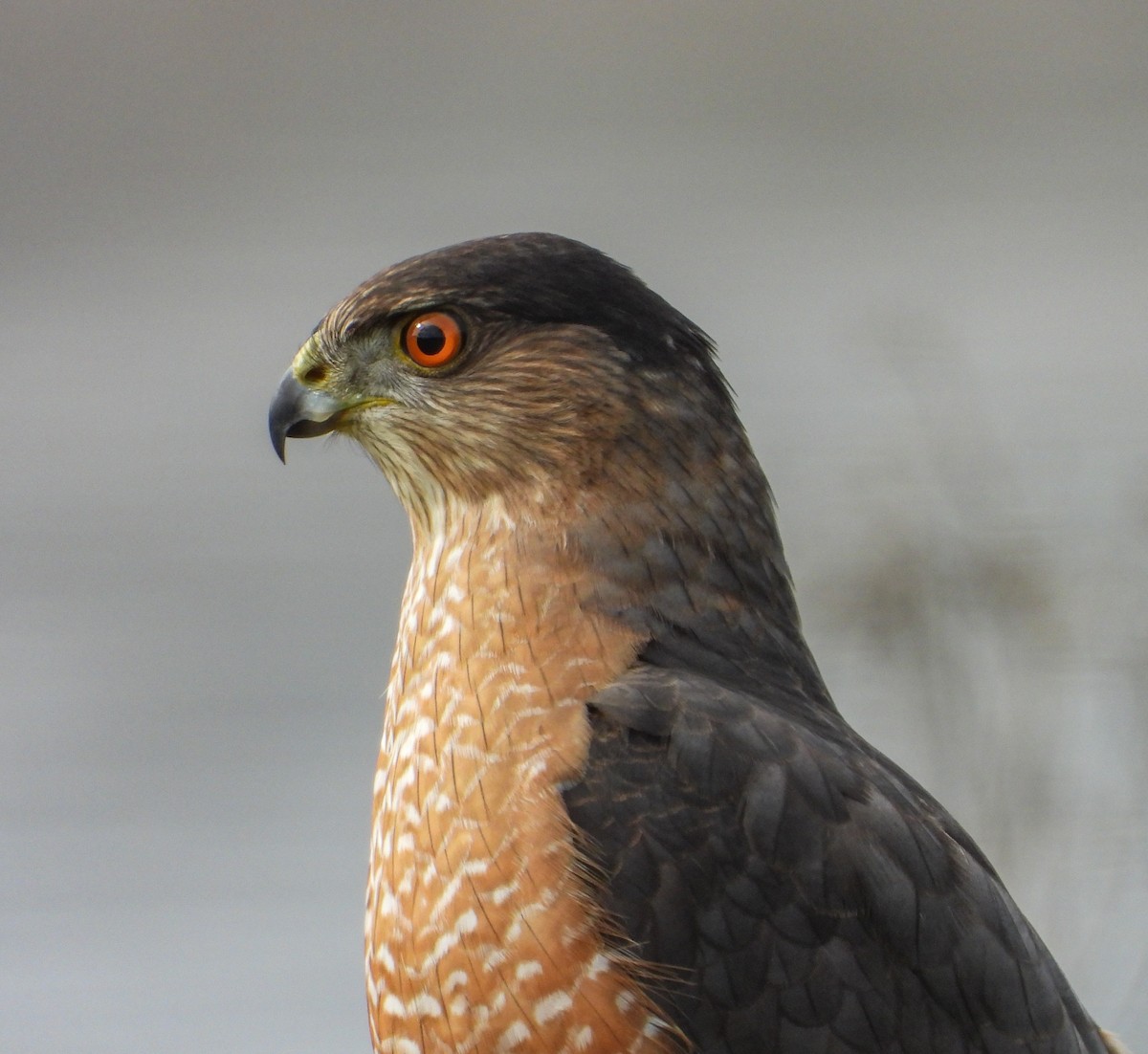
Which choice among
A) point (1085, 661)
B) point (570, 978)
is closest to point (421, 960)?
point (570, 978)

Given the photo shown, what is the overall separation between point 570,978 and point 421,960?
21 centimetres

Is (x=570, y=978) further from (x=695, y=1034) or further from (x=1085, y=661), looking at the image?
(x=1085, y=661)

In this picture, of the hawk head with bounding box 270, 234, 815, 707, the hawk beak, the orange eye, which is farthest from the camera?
the hawk beak

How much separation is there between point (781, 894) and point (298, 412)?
1090 mm

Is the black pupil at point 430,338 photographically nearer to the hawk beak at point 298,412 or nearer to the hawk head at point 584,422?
the hawk head at point 584,422

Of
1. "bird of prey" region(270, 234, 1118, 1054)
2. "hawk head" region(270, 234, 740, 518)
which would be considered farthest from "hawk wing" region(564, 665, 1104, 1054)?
"hawk head" region(270, 234, 740, 518)

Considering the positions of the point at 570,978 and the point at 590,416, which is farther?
the point at 590,416

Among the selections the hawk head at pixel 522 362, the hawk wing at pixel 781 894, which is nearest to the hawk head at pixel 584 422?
the hawk head at pixel 522 362

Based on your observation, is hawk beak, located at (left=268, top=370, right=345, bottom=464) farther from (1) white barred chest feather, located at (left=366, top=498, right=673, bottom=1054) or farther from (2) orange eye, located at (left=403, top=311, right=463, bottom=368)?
(1) white barred chest feather, located at (left=366, top=498, right=673, bottom=1054)

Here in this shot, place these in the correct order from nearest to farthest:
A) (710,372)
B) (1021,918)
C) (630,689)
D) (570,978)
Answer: (570,978)
(630,689)
(1021,918)
(710,372)

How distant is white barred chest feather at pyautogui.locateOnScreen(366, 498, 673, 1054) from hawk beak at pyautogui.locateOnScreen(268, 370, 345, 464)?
1.09 feet

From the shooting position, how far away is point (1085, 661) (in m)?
4.28

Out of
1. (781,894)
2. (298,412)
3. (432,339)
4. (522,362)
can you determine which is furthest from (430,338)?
(781,894)

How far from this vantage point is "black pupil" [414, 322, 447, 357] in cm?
251
